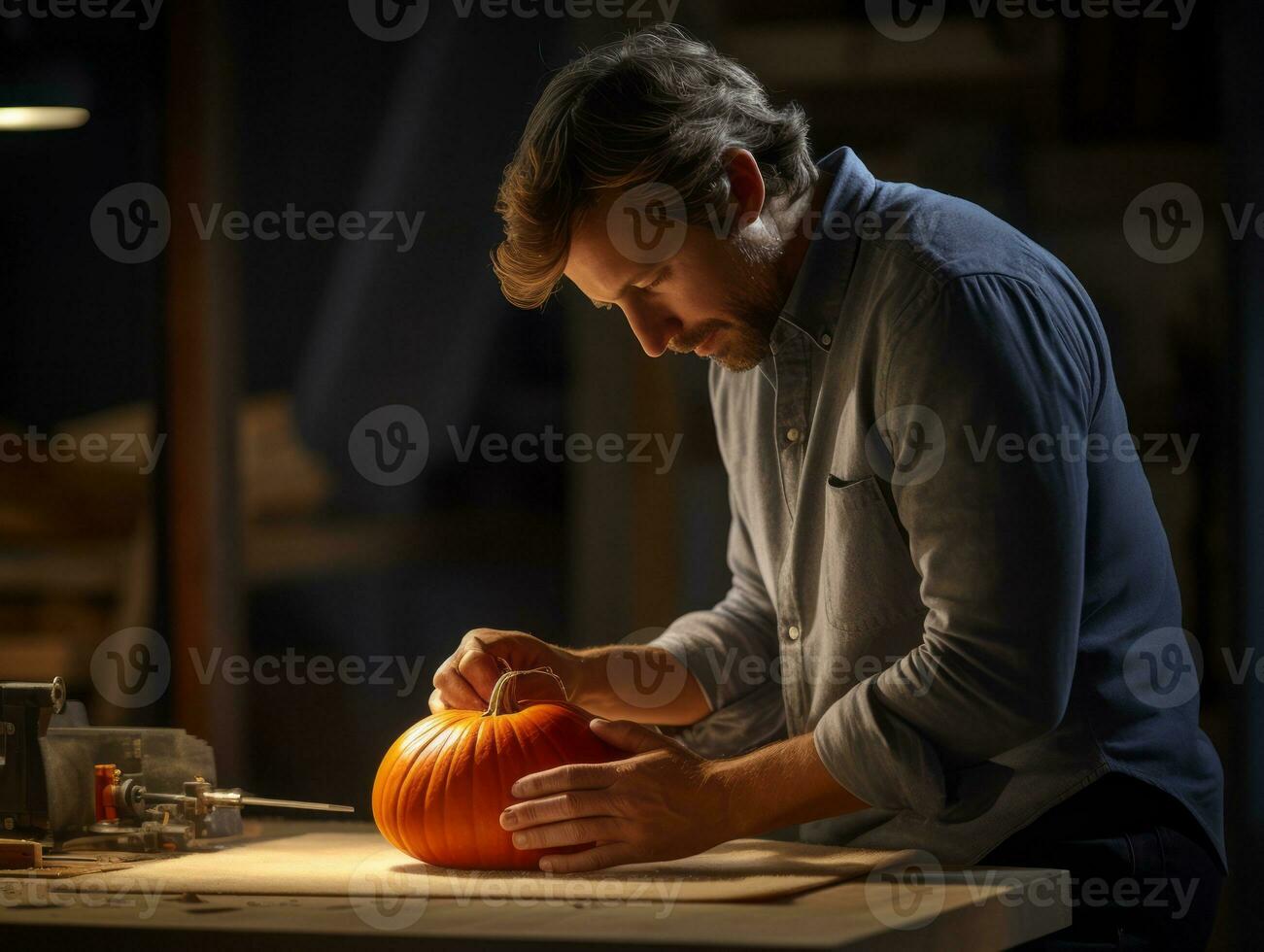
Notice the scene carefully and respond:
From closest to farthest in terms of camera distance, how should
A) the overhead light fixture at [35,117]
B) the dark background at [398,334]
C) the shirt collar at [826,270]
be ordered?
1. the shirt collar at [826,270]
2. the overhead light fixture at [35,117]
3. the dark background at [398,334]

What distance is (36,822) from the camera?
1747 millimetres

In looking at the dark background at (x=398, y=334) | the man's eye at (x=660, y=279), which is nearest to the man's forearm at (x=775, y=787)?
the man's eye at (x=660, y=279)

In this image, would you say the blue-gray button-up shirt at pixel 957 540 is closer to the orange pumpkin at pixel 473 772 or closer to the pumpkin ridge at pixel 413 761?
the orange pumpkin at pixel 473 772

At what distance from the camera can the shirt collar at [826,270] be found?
1830 mm

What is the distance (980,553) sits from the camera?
157 cm

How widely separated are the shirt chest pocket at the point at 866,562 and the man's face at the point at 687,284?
0.81 feet

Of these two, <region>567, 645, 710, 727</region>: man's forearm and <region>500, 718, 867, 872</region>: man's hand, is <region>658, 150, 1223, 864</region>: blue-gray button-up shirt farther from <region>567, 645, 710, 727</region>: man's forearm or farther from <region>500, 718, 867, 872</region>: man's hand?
<region>567, 645, 710, 727</region>: man's forearm

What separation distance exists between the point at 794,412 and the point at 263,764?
233cm

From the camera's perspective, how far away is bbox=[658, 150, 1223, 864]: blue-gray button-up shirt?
5.16 ft

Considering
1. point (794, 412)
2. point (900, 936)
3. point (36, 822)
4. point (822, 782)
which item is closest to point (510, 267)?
point (794, 412)

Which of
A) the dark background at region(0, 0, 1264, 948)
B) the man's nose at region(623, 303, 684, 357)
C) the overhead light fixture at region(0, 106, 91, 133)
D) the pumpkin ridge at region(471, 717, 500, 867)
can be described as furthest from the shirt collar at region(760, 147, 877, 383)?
the overhead light fixture at region(0, 106, 91, 133)

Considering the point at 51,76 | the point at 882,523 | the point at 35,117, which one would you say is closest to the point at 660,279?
the point at 882,523

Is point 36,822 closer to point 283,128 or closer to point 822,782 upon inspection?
point 822,782

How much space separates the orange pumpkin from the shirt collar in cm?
56
